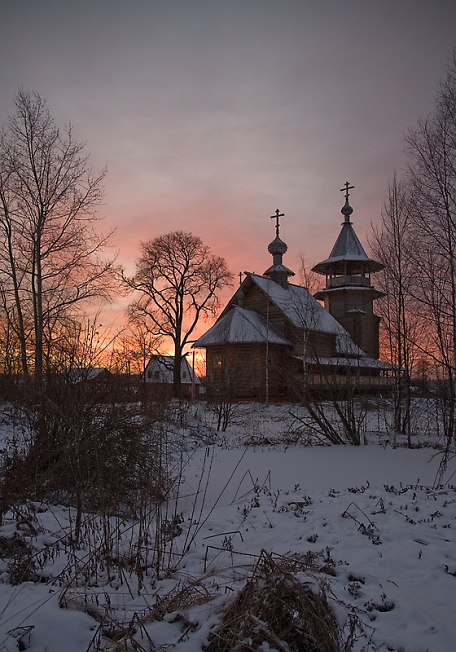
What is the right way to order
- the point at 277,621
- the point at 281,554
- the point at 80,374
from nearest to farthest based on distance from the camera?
the point at 277,621 < the point at 281,554 < the point at 80,374

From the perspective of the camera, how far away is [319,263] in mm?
33438

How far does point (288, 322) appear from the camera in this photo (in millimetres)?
26766

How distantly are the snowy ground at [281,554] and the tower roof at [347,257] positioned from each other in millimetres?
26126

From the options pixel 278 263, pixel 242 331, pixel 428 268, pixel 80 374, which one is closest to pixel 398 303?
pixel 428 268

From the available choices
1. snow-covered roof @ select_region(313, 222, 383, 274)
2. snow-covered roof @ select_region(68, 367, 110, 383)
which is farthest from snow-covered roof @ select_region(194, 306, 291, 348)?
snow-covered roof @ select_region(68, 367, 110, 383)

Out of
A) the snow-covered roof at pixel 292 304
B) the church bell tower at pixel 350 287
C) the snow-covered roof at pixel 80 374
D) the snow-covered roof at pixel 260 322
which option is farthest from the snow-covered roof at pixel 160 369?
the church bell tower at pixel 350 287

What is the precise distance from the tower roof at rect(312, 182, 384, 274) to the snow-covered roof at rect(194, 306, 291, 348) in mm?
8852

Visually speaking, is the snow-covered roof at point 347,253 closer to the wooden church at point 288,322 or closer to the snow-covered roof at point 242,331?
the wooden church at point 288,322

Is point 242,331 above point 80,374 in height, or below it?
above

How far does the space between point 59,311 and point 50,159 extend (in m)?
5.03

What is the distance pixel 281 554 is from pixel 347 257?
2999 cm

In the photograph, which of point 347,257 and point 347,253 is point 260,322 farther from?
point 347,253

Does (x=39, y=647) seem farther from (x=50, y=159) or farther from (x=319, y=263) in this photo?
(x=319, y=263)

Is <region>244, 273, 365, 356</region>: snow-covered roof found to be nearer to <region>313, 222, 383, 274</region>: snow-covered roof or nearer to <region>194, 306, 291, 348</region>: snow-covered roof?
<region>194, 306, 291, 348</region>: snow-covered roof
